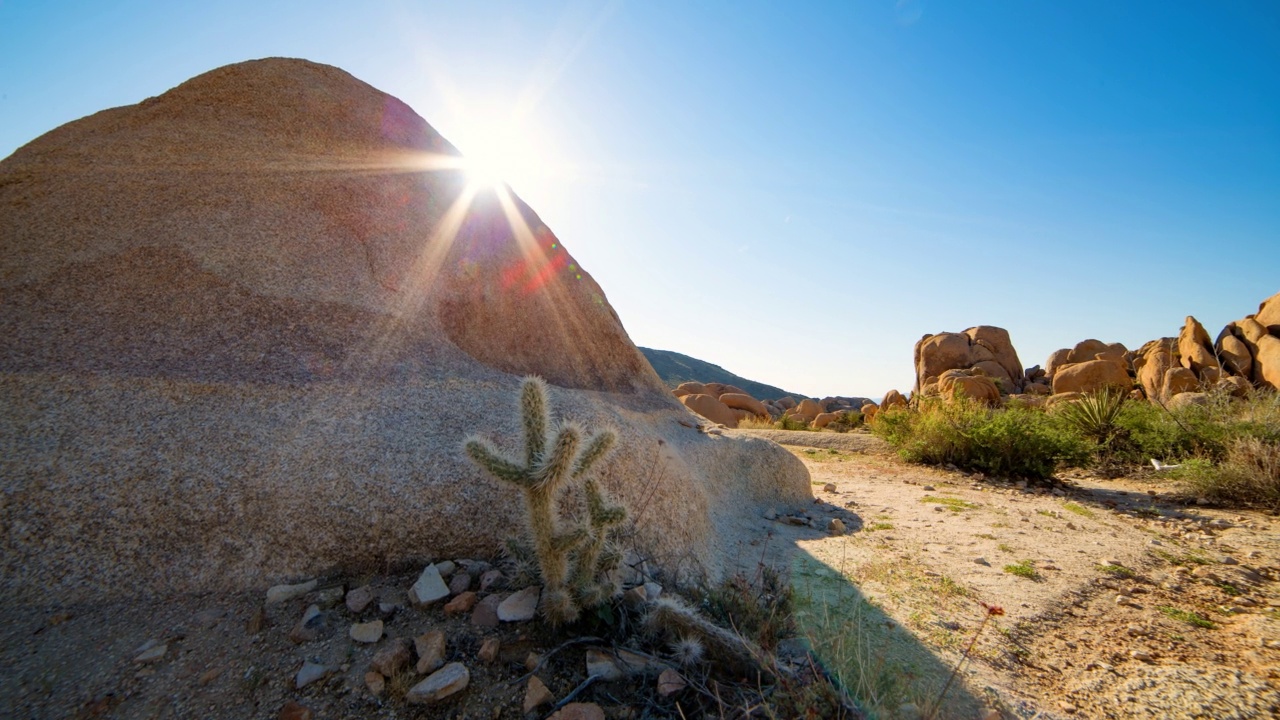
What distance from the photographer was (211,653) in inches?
87.9

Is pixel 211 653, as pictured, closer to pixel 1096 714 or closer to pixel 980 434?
pixel 1096 714

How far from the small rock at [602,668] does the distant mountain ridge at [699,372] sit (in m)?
61.7

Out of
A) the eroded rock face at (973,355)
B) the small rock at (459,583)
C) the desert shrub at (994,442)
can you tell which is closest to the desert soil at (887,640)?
the small rock at (459,583)

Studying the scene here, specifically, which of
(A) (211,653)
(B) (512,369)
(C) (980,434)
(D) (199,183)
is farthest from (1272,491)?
(D) (199,183)

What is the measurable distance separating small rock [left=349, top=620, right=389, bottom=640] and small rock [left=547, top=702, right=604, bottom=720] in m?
0.91

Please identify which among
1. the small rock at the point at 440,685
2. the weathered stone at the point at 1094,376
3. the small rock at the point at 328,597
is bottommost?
the small rock at the point at 328,597

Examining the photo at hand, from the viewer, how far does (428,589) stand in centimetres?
258

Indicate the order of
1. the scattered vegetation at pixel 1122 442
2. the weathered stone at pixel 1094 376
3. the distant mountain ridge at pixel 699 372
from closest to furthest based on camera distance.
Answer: the scattered vegetation at pixel 1122 442, the weathered stone at pixel 1094 376, the distant mountain ridge at pixel 699 372

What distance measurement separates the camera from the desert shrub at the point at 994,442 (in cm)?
856

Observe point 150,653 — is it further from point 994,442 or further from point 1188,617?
point 994,442

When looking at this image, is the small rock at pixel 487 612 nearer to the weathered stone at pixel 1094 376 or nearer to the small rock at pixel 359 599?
the small rock at pixel 359 599

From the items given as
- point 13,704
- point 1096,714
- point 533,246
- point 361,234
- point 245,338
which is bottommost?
point 13,704

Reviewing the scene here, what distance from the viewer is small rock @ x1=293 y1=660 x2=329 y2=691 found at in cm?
207

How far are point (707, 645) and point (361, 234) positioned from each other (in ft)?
14.9
